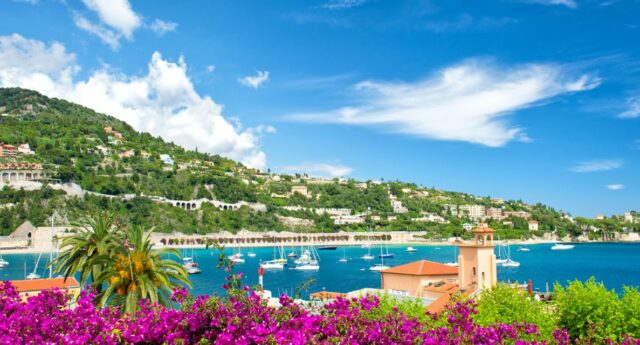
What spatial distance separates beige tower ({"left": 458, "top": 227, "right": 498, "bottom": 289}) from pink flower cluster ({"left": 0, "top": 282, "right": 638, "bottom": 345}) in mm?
25758

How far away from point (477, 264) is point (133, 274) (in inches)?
933

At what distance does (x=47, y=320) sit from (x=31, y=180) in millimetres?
139037

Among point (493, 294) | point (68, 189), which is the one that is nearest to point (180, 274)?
point (493, 294)

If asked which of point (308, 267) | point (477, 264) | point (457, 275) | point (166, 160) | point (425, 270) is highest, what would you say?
point (166, 160)

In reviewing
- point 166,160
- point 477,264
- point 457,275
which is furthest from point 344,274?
point 166,160

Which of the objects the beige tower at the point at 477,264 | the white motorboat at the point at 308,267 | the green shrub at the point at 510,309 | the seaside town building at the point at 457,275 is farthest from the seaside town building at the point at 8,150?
the green shrub at the point at 510,309

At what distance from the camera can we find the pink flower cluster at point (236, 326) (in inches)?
299

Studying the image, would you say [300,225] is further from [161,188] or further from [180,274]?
[180,274]

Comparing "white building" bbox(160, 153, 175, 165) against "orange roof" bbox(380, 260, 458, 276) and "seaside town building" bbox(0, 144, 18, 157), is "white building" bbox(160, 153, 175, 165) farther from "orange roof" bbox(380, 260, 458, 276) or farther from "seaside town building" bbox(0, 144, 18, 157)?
"orange roof" bbox(380, 260, 458, 276)

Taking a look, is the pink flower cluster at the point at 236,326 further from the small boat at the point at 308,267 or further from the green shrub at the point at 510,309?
the small boat at the point at 308,267

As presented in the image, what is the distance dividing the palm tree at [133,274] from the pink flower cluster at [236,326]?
732 centimetres

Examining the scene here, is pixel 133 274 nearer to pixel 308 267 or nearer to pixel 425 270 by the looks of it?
pixel 425 270

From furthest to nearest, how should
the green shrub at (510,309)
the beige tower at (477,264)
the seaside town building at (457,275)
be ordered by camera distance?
1. the beige tower at (477,264)
2. the seaside town building at (457,275)
3. the green shrub at (510,309)

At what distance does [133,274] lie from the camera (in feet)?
55.3
